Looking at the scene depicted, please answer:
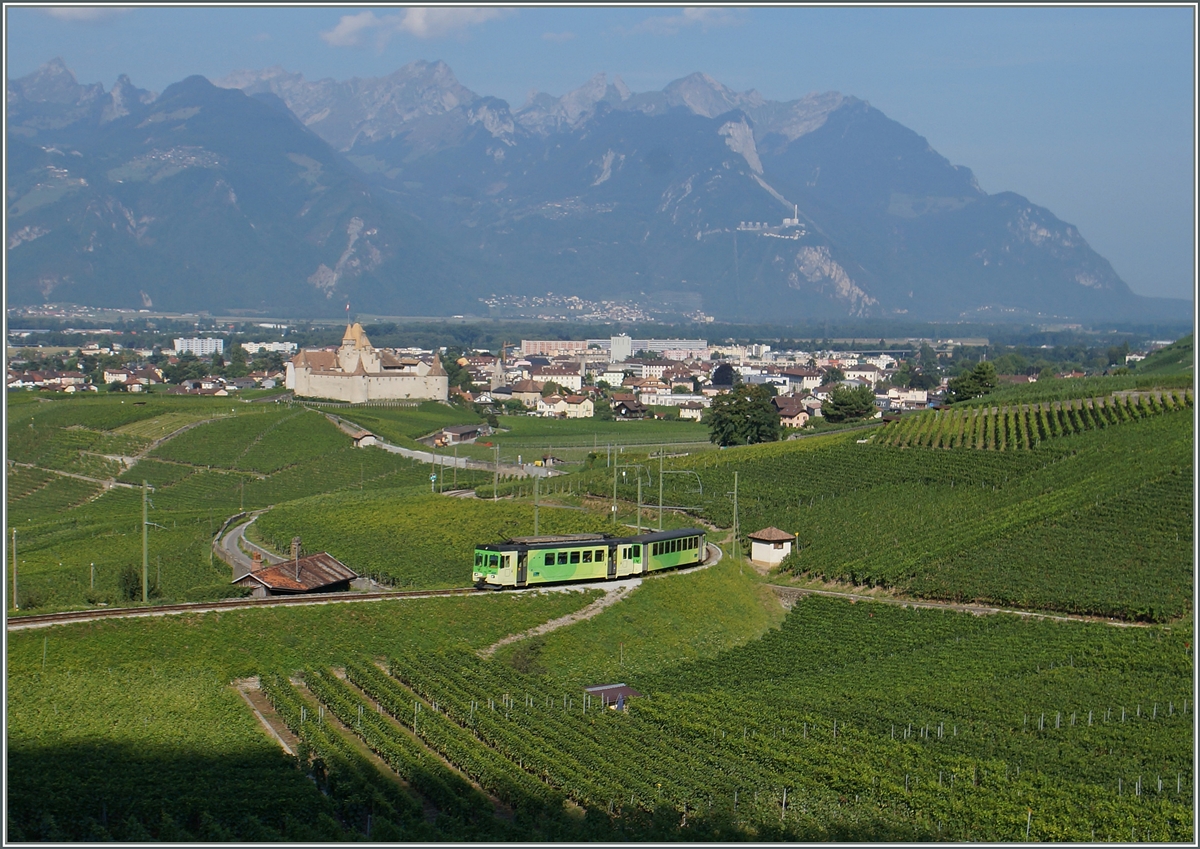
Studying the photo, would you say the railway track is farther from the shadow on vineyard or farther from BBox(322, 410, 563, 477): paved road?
BBox(322, 410, 563, 477): paved road

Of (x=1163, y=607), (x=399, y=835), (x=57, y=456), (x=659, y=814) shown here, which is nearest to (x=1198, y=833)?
(x=659, y=814)

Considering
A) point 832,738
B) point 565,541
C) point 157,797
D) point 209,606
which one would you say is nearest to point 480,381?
point 565,541

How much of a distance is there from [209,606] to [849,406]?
7283 centimetres

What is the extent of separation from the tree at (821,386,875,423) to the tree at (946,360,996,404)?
6150 mm

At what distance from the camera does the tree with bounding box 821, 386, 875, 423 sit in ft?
333

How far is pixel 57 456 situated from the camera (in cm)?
8838

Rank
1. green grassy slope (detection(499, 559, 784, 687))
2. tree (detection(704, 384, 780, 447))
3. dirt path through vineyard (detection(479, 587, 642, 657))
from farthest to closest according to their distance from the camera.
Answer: tree (detection(704, 384, 780, 447)), dirt path through vineyard (detection(479, 587, 642, 657)), green grassy slope (detection(499, 559, 784, 687))

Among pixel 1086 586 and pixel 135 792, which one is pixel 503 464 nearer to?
pixel 1086 586

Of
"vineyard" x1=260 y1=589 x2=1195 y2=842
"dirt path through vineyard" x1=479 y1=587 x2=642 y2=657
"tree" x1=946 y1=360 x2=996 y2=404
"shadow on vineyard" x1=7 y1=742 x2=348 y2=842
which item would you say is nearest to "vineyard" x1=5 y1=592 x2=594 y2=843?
"shadow on vineyard" x1=7 y1=742 x2=348 y2=842

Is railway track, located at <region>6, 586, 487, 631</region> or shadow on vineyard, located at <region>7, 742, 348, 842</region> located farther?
railway track, located at <region>6, 586, 487, 631</region>

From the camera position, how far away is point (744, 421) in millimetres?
88000

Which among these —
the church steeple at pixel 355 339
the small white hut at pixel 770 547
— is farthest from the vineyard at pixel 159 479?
Answer: the church steeple at pixel 355 339

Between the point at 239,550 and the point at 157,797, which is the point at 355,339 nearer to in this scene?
the point at 239,550

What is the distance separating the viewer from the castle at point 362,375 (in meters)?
127
